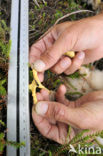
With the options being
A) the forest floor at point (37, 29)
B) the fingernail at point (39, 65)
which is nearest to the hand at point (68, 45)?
the fingernail at point (39, 65)

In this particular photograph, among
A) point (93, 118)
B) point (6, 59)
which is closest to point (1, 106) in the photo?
point (6, 59)

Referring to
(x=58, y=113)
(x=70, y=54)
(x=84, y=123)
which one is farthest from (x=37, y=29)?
(x=84, y=123)

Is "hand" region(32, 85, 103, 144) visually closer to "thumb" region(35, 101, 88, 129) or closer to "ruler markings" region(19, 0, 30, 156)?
"thumb" region(35, 101, 88, 129)

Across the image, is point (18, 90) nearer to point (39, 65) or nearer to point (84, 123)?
point (39, 65)

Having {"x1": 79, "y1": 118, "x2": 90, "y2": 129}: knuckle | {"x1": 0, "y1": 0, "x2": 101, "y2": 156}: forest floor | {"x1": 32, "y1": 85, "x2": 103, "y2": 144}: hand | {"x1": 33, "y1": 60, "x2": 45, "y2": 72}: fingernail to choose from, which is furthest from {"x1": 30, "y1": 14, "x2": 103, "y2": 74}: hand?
{"x1": 79, "y1": 118, "x2": 90, "y2": 129}: knuckle

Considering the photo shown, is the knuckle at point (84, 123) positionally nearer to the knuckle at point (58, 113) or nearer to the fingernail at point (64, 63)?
the knuckle at point (58, 113)

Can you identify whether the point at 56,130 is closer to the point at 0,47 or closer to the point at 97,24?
the point at 0,47
